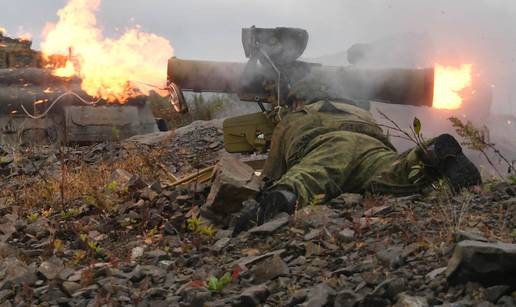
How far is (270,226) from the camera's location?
15.1ft

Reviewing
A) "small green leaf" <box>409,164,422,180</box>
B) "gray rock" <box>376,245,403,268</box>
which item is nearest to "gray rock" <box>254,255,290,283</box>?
"gray rock" <box>376,245,403,268</box>

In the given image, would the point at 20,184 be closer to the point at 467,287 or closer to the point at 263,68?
the point at 263,68

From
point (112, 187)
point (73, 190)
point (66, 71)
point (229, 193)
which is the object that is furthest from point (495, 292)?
point (66, 71)

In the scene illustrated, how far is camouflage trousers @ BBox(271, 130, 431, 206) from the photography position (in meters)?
5.27

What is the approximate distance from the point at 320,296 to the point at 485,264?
755 millimetres

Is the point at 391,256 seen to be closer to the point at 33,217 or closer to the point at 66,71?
the point at 33,217

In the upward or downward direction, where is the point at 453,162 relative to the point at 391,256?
upward

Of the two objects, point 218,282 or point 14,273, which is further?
point 14,273

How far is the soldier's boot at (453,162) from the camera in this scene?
502cm

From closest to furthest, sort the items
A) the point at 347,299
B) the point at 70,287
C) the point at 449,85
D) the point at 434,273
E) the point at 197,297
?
the point at 347,299
the point at 434,273
the point at 197,297
the point at 70,287
the point at 449,85

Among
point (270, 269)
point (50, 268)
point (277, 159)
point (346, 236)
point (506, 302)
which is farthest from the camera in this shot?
point (277, 159)

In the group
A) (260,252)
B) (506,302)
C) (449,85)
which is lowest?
(260,252)

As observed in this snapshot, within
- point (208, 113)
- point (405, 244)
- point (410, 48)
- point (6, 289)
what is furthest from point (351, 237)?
point (208, 113)

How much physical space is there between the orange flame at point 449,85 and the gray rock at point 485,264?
434 cm
